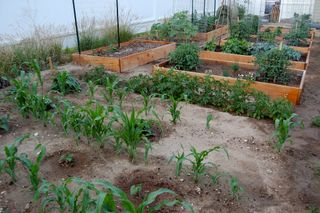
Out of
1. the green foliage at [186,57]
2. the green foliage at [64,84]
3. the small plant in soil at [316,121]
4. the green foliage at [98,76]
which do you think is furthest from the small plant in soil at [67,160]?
the green foliage at [186,57]

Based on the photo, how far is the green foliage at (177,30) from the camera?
24.6ft

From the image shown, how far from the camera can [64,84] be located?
4254mm

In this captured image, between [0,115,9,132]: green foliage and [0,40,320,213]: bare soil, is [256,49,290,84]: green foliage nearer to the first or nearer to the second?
[0,40,320,213]: bare soil

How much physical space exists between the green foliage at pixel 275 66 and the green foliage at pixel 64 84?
2.73 m

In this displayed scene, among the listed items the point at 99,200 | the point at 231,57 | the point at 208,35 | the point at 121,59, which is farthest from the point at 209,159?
the point at 208,35

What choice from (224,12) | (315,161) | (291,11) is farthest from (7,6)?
(291,11)

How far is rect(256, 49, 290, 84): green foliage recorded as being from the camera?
4512mm

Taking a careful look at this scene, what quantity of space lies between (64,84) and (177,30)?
4147 millimetres

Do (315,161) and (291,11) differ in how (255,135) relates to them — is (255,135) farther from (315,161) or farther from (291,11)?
(291,11)

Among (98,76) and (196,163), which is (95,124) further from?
(98,76)

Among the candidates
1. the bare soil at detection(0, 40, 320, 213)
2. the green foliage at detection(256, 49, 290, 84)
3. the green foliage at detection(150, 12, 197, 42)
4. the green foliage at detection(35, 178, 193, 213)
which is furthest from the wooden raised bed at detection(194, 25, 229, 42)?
the green foliage at detection(35, 178, 193, 213)

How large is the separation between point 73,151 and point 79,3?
576 centimetres

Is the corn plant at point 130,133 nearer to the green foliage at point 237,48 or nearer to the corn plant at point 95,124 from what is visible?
the corn plant at point 95,124

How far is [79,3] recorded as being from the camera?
302 inches
